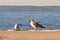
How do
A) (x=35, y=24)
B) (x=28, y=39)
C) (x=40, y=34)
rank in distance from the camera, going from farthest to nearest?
(x=35, y=24)
(x=40, y=34)
(x=28, y=39)

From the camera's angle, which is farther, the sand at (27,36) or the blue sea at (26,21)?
the blue sea at (26,21)

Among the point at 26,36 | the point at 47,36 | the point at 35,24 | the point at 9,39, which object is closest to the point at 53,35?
the point at 47,36

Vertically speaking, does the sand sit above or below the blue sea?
above

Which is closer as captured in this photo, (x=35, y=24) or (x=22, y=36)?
(x=22, y=36)

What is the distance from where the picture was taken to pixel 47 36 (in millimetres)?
2018

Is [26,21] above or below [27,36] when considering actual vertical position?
below

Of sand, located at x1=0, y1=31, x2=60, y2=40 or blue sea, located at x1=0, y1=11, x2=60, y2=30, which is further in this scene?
blue sea, located at x1=0, y1=11, x2=60, y2=30

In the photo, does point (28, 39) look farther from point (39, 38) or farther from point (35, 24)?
point (35, 24)

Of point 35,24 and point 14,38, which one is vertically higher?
point 14,38

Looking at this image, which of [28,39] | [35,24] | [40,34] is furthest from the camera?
[35,24]

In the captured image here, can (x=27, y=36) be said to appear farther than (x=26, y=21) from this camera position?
No

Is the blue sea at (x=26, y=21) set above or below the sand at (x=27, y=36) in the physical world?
below

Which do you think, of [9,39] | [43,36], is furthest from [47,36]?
[9,39]

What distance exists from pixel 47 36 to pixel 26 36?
163 mm
